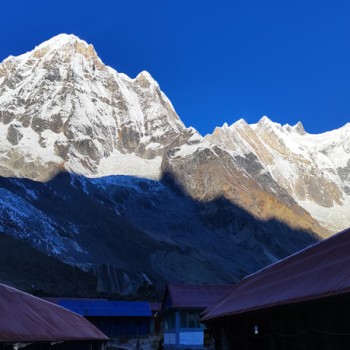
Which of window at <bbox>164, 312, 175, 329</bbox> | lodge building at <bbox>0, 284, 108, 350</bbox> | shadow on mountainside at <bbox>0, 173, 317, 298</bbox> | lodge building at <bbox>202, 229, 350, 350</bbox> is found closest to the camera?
lodge building at <bbox>202, 229, 350, 350</bbox>

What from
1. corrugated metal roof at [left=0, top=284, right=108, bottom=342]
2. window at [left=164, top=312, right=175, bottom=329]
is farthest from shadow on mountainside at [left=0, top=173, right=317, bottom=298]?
corrugated metal roof at [left=0, top=284, right=108, bottom=342]

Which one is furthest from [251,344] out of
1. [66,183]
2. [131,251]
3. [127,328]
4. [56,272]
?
[66,183]

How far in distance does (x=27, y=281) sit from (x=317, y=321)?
80.2 metres

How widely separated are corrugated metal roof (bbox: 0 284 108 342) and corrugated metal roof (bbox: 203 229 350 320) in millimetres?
6778

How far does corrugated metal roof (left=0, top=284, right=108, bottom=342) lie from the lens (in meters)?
18.7

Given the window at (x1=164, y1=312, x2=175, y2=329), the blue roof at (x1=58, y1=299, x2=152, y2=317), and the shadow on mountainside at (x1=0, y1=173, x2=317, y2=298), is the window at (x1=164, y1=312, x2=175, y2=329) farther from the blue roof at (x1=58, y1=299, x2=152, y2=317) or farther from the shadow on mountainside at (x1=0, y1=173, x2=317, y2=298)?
the shadow on mountainside at (x1=0, y1=173, x2=317, y2=298)

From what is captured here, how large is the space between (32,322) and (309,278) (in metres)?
11.0

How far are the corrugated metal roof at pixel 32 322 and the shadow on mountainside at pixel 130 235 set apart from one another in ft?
201

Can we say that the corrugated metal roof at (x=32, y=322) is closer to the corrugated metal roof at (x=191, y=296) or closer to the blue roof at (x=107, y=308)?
the corrugated metal roof at (x=191, y=296)

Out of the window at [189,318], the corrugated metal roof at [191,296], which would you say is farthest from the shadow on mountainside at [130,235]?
the window at [189,318]

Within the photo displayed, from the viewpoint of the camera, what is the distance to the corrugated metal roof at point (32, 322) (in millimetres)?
18653

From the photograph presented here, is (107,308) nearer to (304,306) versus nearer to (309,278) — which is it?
(309,278)

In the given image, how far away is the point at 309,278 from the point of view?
16609 mm

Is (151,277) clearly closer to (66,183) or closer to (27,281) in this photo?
(27,281)
